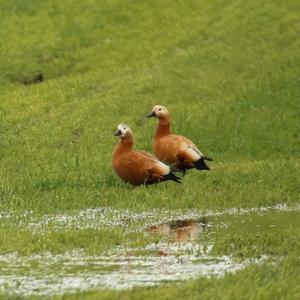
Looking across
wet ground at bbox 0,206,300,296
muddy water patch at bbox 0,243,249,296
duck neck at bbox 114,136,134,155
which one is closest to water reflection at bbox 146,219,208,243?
wet ground at bbox 0,206,300,296

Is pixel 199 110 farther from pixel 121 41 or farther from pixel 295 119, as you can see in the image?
pixel 121 41

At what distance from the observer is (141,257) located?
10.5 metres

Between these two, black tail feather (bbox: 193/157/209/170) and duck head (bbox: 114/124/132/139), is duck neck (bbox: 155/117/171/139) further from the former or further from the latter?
duck head (bbox: 114/124/132/139)

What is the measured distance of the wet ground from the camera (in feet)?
30.9

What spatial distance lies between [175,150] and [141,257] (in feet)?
19.5

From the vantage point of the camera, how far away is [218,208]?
1384cm

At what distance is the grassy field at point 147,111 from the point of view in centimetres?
1129

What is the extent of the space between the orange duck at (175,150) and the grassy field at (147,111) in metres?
0.27

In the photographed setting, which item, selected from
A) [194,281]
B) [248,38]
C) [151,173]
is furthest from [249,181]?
[248,38]

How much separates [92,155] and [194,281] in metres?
9.28

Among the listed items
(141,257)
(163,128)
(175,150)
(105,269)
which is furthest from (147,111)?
(105,269)

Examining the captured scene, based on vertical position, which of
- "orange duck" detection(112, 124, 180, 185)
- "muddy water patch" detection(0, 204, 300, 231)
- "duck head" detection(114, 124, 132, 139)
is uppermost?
"duck head" detection(114, 124, 132, 139)

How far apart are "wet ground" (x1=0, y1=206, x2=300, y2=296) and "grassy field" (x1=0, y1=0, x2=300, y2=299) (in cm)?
24

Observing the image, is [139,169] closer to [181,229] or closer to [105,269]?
[181,229]
